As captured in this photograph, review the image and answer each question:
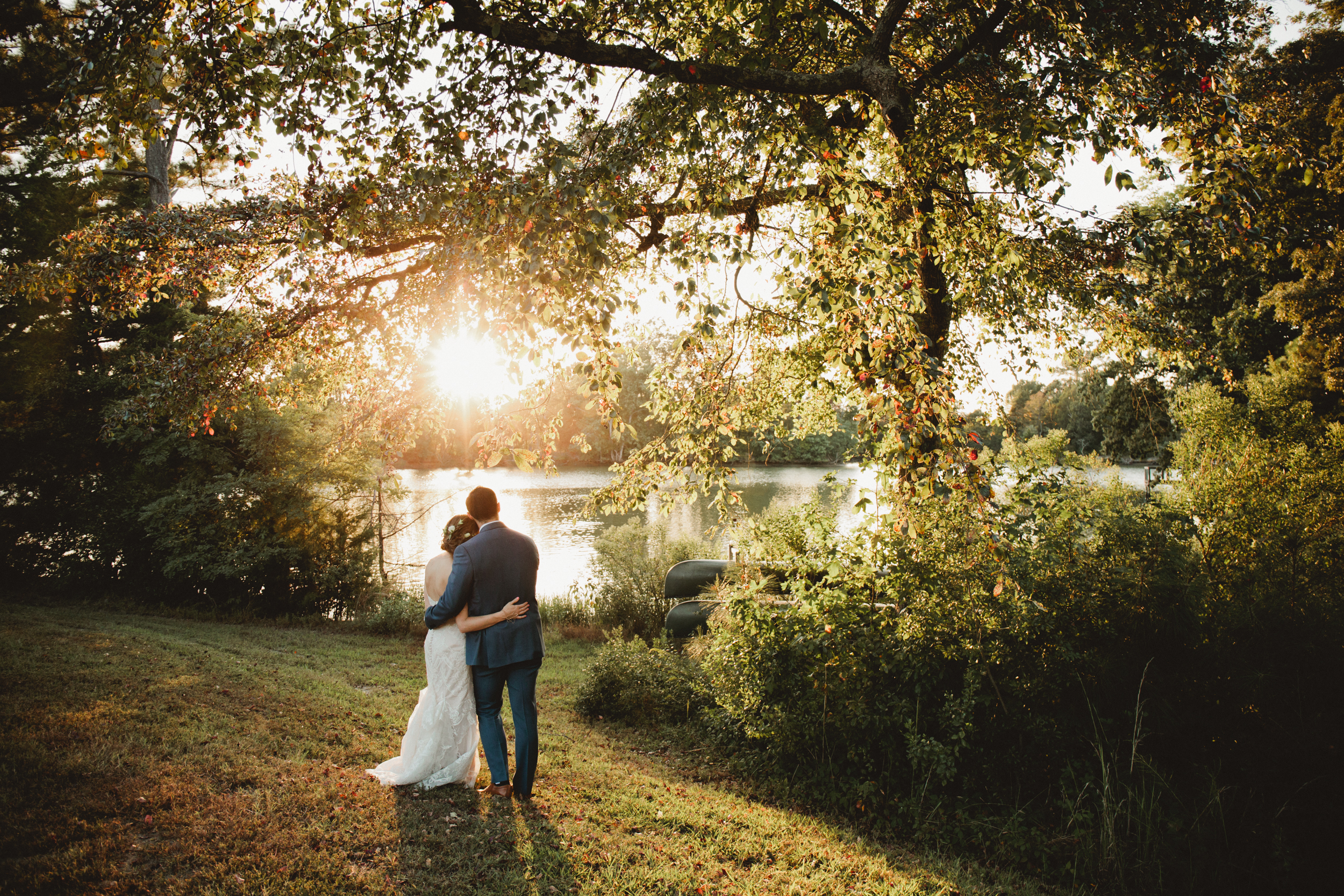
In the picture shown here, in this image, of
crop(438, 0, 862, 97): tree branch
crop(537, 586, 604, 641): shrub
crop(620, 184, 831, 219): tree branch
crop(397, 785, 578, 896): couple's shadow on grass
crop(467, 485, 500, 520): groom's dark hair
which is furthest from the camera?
crop(537, 586, 604, 641): shrub

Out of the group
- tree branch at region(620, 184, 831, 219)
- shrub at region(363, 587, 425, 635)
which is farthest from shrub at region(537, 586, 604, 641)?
tree branch at region(620, 184, 831, 219)

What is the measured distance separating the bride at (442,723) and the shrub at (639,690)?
9.84ft

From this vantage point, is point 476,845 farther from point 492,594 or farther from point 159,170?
point 159,170

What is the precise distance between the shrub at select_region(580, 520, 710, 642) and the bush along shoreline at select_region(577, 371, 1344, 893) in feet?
19.7

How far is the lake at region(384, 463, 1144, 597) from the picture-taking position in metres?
17.2

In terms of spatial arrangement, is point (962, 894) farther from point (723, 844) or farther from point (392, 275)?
point (392, 275)

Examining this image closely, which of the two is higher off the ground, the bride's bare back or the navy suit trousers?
the bride's bare back

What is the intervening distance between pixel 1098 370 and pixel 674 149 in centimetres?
819

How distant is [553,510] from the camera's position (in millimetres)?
28312

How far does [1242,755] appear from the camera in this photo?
489 centimetres

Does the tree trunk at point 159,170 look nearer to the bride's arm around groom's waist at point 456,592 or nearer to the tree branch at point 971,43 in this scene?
the bride's arm around groom's waist at point 456,592

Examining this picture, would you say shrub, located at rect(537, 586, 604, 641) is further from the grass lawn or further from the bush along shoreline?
the bush along shoreline

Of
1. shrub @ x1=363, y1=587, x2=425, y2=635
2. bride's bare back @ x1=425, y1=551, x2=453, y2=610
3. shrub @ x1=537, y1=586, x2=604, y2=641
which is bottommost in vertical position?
shrub @ x1=537, y1=586, x2=604, y2=641

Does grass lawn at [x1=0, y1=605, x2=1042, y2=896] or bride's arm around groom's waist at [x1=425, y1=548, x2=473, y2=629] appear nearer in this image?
grass lawn at [x1=0, y1=605, x2=1042, y2=896]
